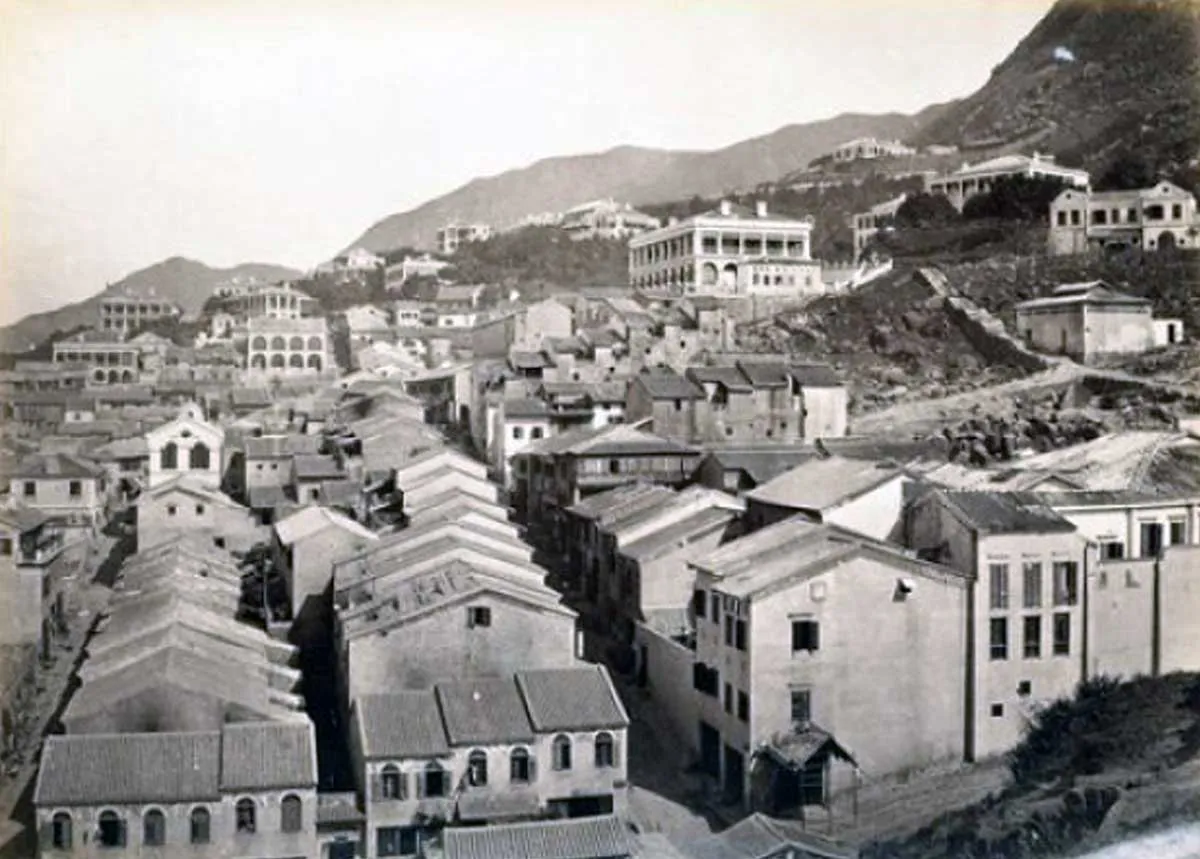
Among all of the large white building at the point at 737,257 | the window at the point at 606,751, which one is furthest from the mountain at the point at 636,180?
the window at the point at 606,751

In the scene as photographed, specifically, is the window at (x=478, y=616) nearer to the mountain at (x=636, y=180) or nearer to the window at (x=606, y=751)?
the window at (x=606, y=751)

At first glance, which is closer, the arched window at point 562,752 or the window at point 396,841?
the window at point 396,841

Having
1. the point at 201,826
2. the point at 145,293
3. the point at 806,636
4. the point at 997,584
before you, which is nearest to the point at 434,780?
the point at 201,826

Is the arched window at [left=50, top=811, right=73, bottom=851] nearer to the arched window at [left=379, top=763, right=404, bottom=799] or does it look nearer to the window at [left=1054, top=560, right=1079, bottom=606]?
the arched window at [left=379, top=763, right=404, bottom=799]

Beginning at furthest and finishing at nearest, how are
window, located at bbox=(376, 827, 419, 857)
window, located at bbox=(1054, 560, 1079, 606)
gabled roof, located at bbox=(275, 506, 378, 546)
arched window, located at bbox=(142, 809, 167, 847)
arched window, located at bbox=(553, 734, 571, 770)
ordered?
gabled roof, located at bbox=(275, 506, 378, 546), window, located at bbox=(1054, 560, 1079, 606), arched window, located at bbox=(553, 734, 571, 770), window, located at bbox=(376, 827, 419, 857), arched window, located at bbox=(142, 809, 167, 847)

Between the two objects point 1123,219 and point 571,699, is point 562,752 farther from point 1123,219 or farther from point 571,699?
point 1123,219

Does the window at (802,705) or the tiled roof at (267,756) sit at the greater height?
the tiled roof at (267,756)

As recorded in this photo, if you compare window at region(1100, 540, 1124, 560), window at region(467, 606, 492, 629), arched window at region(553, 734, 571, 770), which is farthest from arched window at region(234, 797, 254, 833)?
window at region(1100, 540, 1124, 560)
